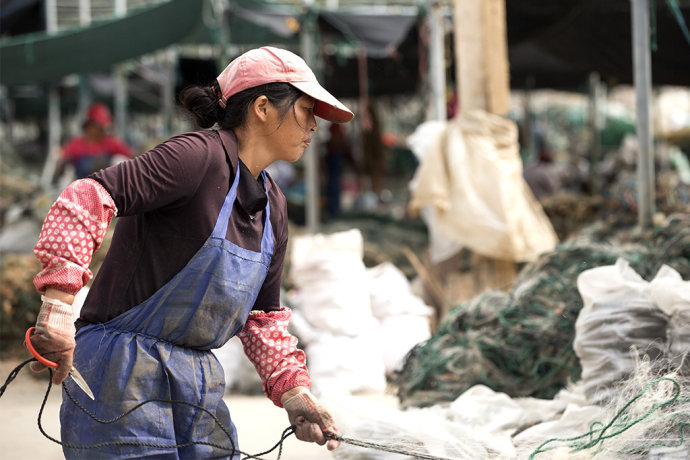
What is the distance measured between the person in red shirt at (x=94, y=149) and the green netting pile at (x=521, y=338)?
536 cm

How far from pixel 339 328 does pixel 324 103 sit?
303 centimetres

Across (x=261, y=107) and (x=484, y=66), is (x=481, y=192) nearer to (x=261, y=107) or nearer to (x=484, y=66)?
(x=484, y=66)

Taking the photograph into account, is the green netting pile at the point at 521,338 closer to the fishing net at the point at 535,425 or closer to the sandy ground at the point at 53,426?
the fishing net at the point at 535,425

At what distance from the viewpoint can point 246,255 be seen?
7.49ft

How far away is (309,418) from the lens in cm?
241

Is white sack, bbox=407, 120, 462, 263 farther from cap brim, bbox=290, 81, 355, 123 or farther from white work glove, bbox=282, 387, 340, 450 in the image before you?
white work glove, bbox=282, 387, 340, 450

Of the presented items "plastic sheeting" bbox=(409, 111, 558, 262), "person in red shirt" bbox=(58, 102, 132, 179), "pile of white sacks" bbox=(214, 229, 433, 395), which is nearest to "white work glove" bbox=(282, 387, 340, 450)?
"pile of white sacks" bbox=(214, 229, 433, 395)

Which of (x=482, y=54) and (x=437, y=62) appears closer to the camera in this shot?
(x=482, y=54)

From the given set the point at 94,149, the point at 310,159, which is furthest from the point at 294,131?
the point at 94,149

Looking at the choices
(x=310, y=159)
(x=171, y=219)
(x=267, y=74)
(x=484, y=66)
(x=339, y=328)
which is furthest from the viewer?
(x=310, y=159)

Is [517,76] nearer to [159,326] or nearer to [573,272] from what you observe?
[573,272]

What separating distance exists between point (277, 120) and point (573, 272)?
9.48 ft

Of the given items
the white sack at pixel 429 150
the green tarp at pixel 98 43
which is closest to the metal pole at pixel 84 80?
the green tarp at pixel 98 43

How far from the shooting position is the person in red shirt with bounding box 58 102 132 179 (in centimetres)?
923
